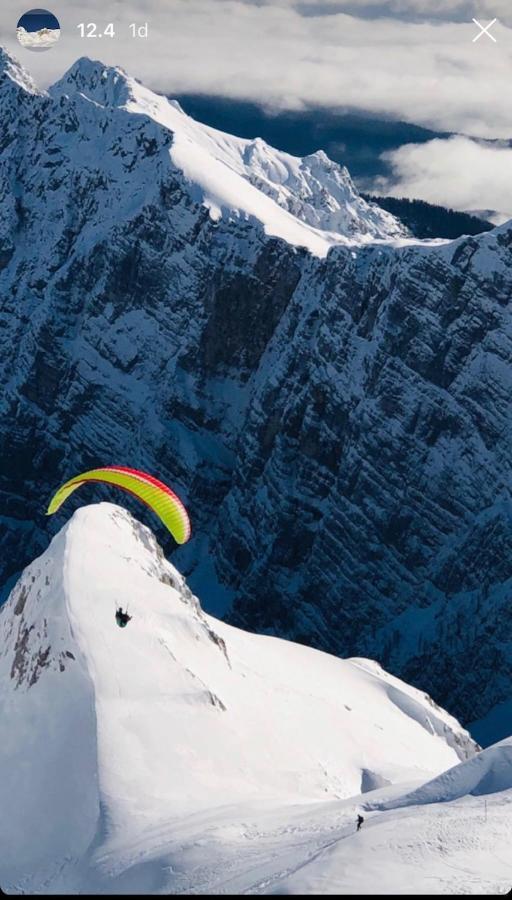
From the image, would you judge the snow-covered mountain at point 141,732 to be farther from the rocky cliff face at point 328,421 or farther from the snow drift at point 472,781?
the rocky cliff face at point 328,421

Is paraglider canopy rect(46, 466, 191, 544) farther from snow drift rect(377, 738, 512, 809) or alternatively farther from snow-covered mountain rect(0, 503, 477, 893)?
snow drift rect(377, 738, 512, 809)

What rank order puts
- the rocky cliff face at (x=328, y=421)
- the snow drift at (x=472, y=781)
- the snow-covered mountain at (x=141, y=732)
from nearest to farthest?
the snow drift at (x=472, y=781), the snow-covered mountain at (x=141, y=732), the rocky cliff face at (x=328, y=421)

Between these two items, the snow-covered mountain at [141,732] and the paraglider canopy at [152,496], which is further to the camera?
the paraglider canopy at [152,496]

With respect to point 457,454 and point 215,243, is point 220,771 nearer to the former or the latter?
point 457,454

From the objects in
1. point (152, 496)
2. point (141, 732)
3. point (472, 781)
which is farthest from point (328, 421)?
point (472, 781)

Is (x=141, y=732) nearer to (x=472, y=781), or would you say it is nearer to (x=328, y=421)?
(x=472, y=781)

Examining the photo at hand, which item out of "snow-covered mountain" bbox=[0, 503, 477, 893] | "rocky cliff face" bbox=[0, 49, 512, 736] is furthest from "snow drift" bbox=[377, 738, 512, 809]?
"rocky cliff face" bbox=[0, 49, 512, 736]

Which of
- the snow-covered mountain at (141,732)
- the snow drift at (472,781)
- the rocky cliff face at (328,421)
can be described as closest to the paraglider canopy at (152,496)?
the snow-covered mountain at (141,732)

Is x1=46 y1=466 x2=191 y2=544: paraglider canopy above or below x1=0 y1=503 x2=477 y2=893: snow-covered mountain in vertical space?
above
